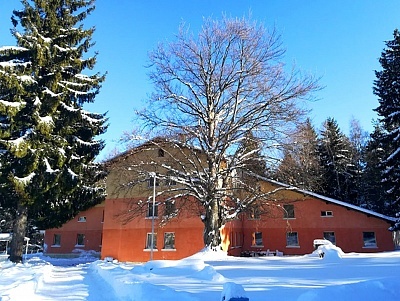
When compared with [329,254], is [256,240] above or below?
below

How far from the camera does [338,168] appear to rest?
114ft

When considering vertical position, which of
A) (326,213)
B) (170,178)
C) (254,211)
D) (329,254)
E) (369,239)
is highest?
(170,178)

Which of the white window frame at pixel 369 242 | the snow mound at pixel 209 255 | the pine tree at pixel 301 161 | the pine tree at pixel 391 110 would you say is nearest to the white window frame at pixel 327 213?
the white window frame at pixel 369 242

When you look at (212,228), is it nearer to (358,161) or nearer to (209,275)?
(209,275)

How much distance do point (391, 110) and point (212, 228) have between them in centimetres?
1827

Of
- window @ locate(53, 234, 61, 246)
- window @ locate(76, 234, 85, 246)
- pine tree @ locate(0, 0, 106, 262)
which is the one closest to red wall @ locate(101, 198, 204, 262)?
pine tree @ locate(0, 0, 106, 262)

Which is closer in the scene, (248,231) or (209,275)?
(209,275)

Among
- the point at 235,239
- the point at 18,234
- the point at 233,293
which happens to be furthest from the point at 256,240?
the point at 233,293

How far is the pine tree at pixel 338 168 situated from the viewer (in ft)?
114

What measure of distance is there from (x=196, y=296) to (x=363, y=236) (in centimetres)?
2477

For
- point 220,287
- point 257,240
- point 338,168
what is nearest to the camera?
point 220,287

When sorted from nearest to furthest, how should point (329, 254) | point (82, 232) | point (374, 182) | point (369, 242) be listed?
point (329, 254) < point (369, 242) < point (82, 232) < point (374, 182)

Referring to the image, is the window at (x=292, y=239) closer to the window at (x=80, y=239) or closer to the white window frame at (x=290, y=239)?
the white window frame at (x=290, y=239)

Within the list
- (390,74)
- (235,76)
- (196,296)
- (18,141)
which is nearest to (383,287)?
(196,296)
